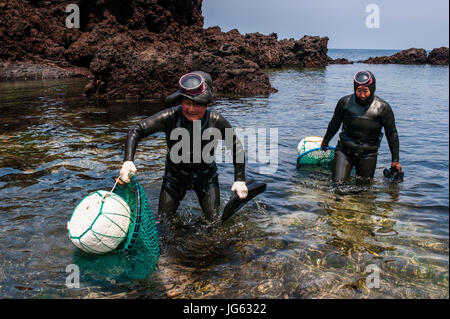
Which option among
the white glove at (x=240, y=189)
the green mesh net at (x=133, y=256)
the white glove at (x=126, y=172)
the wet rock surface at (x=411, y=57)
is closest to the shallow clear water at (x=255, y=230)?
the green mesh net at (x=133, y=256)

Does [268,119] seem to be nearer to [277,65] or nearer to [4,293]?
[4,293]

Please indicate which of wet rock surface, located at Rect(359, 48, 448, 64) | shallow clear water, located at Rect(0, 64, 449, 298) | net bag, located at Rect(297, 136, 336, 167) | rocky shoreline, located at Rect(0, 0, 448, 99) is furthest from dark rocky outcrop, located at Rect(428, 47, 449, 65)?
net bag, located at Rect(297, 136, 336, 167)

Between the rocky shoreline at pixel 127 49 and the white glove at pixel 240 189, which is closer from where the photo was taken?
the white glove at pixel 240 189

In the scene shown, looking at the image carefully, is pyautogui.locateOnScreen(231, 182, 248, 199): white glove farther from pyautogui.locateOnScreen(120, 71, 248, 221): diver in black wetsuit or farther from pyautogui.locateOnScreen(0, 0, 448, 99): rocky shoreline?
pyautogui.locateOnScreen(0, 0, 448, 99): rocky shoreline

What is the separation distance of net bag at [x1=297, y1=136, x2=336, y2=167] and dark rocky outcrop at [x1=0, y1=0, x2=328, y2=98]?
44.9 feet

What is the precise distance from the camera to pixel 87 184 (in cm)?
723

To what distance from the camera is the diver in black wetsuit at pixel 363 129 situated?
21.9 ft

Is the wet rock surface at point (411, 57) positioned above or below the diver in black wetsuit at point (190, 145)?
above

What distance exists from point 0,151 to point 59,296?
23.3 feet

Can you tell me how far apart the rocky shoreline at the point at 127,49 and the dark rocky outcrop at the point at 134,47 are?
54mm

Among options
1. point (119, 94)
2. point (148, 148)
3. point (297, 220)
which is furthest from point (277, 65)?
point (297, 220)

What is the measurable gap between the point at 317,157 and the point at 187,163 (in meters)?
4.47

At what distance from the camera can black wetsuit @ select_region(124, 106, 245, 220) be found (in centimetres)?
469

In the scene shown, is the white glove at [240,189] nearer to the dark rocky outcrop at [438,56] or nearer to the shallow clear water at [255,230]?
the shallow clear water at [255,230]
